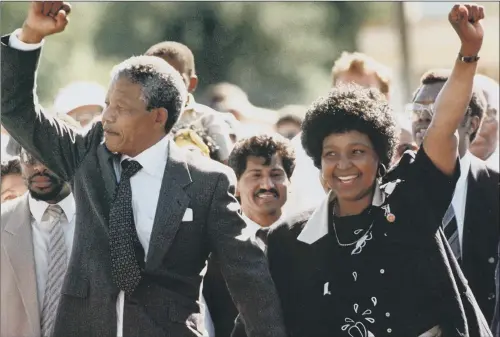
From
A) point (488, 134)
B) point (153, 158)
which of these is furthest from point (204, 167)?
point (488, 134)

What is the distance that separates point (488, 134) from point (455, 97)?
8.06 ft

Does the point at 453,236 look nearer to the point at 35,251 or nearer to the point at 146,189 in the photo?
the point at 146,189

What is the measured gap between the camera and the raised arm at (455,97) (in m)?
4.95

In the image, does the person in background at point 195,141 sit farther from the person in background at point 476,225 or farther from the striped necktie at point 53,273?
the person in background at point 476,225

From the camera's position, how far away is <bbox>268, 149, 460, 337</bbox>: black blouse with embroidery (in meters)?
5.05

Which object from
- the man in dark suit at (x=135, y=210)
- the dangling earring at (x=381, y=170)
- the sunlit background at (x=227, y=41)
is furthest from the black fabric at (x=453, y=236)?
the sunlit background at (x=227, y=41)

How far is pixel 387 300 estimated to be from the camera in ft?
16.6

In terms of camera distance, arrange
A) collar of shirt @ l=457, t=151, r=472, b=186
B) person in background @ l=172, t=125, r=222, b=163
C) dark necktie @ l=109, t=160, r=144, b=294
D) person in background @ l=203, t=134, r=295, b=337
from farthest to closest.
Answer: person in background @ l=172, t=125, r=222, b=163 < person in background @ l=203, t=134, r=295, b=337 < collar of shirt @ l=457, t=151, r=472, b=186 < dark necktie @ l=109, t=160, r=144, b=294

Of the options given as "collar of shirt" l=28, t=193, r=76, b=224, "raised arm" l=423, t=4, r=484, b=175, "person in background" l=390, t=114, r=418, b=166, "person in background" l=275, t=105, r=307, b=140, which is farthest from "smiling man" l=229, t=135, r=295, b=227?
"person in background" l=275, t=105, r=307, b=140

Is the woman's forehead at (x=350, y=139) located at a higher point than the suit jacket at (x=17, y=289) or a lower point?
higher

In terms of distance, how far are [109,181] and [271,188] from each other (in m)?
1.46

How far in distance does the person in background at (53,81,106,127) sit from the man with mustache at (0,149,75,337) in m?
1.53

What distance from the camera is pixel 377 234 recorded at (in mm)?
5148

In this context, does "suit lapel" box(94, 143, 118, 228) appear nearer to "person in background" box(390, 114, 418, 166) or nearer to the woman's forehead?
the woman's forehead
